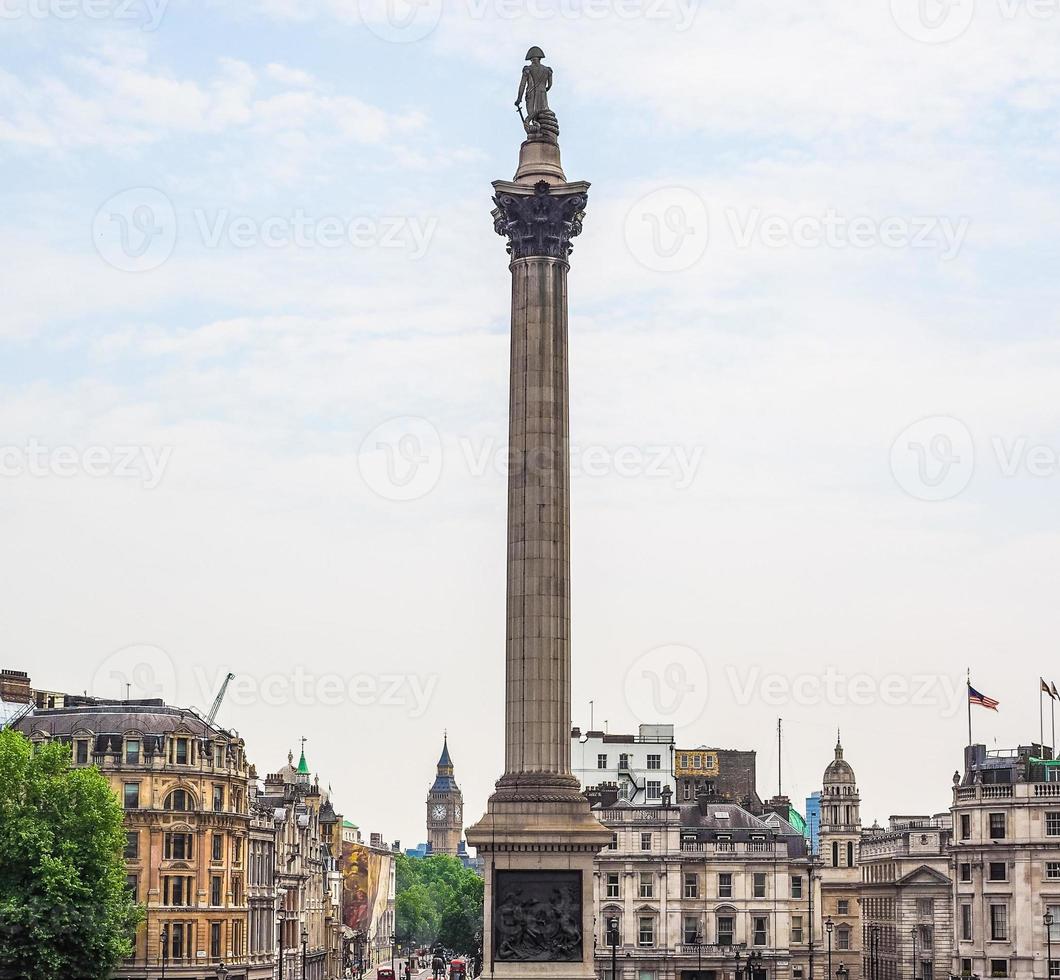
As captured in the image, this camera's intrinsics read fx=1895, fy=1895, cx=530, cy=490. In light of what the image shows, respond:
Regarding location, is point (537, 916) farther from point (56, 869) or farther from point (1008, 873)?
point (1008, 873)

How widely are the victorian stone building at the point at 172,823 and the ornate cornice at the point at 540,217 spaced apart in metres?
45.9

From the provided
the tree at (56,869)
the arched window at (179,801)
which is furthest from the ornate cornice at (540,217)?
the arched window at (179,801)

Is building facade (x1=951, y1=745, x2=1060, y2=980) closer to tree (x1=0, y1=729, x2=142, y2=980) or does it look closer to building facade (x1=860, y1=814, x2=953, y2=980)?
building facade (x1=860, y1=814, x2=953, y2=980)

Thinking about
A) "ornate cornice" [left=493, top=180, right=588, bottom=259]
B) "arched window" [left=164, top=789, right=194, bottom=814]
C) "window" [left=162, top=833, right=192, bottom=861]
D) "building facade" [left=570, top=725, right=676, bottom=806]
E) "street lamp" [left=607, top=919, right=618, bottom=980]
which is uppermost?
"ornate cornice" [left=493, top=180, right=588, bottom=259]

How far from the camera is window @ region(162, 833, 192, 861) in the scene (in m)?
108

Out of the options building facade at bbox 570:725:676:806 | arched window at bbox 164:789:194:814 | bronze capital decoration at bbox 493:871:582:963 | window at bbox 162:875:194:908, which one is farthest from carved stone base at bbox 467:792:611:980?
building facade at bbox 570:725:676:806

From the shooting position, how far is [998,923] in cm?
11706

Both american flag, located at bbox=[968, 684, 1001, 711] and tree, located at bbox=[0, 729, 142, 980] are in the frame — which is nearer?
tree, located at bbox=[0, 729, 142, 980]

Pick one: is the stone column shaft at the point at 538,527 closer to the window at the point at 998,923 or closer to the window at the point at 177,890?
the window at the point at 177,890

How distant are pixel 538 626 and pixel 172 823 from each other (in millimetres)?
43121

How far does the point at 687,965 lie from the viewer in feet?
422

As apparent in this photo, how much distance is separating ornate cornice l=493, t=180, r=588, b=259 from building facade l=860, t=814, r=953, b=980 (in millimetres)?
76825

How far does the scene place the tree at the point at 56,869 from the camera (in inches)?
3536

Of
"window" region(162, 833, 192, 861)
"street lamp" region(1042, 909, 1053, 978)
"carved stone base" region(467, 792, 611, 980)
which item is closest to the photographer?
"carved stone base" region(467, 792, 611, 980)
